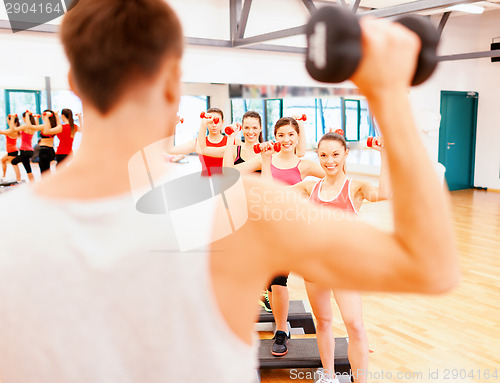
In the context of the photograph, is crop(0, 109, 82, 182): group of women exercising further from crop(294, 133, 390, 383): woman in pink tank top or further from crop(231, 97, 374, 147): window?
crop(294, 133, 390, 383): woman in pink tank top

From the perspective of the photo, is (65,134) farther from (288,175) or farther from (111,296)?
(111,296)

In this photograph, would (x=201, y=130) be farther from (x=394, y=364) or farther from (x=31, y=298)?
(x=31, y=298)

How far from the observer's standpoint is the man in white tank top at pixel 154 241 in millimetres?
458

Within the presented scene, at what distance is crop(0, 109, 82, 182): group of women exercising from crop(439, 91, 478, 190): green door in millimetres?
7019

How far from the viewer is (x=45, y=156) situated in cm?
763

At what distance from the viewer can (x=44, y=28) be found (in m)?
6.01

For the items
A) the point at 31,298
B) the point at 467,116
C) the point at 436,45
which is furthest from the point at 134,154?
the point at 467,116

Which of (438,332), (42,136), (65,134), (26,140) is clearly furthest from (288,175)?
(26,140)

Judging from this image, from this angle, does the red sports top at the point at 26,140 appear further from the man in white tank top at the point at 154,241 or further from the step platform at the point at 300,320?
the man in white tank top at the point at 154,241

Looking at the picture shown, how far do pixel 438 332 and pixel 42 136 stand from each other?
6.86m

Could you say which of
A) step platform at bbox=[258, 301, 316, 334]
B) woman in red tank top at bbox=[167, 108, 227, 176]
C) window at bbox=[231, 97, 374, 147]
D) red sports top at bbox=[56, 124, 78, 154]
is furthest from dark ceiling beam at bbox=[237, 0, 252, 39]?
step platform at bbox=[258, 301, 316, 334]

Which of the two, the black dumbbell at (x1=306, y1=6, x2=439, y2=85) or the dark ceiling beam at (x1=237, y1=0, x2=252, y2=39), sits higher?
the dark ceiling beam at (x1=237, y1=0, x2=252, y2=39)

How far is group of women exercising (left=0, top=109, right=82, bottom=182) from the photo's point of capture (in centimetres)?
718

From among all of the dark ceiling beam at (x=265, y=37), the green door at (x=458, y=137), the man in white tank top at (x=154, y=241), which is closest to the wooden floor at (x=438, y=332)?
the man in white tank top at (x=154, y=241)
